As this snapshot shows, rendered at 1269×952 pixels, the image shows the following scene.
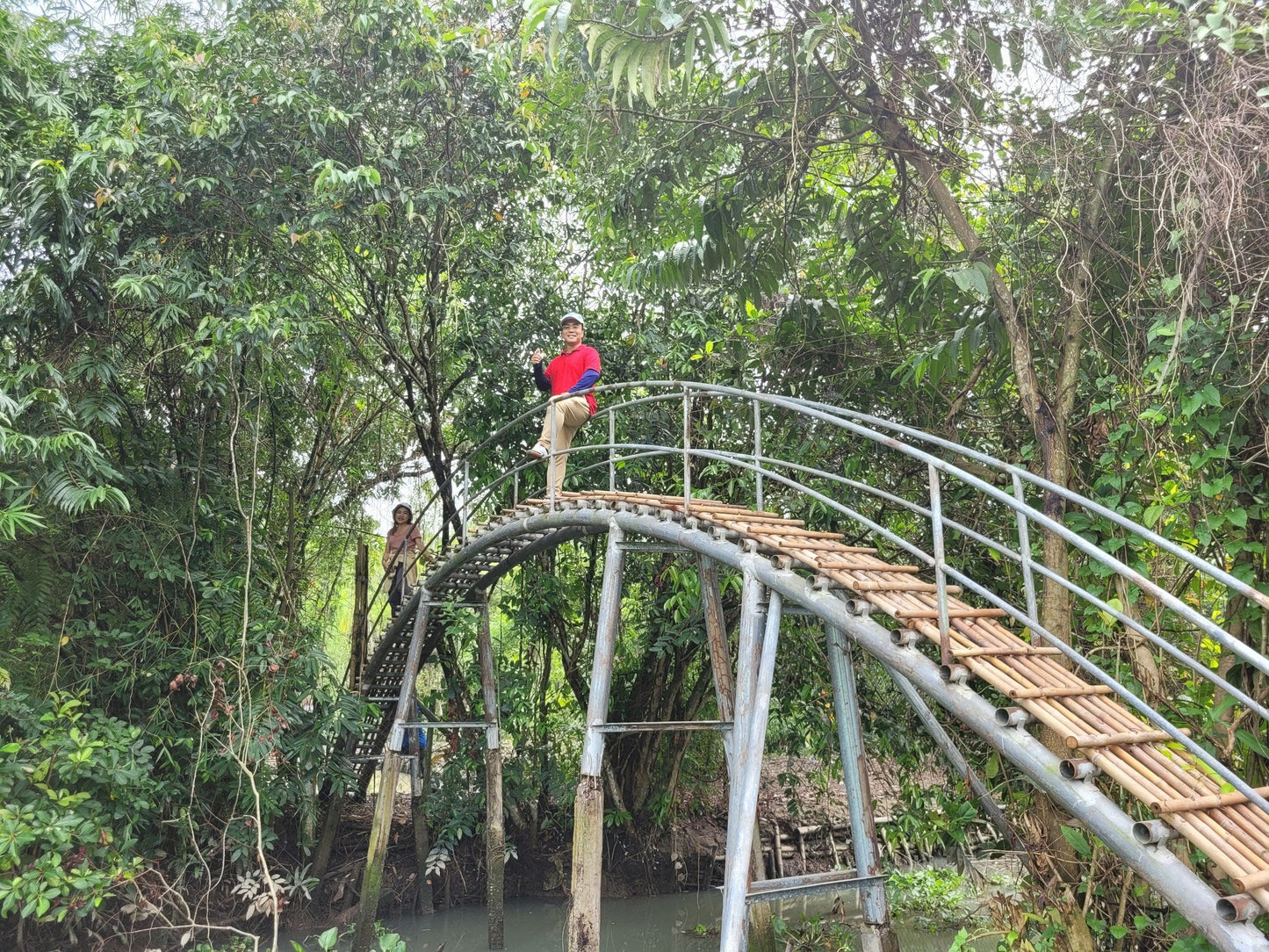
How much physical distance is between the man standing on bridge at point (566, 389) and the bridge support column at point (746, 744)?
2637mm

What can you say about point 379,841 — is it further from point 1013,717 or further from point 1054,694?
point 1054,694

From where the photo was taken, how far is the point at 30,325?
23.0 ft

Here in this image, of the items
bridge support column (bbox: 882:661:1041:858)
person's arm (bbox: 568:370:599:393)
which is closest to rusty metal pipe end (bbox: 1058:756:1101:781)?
bridge support column (bbox: 882:661:1041:858)

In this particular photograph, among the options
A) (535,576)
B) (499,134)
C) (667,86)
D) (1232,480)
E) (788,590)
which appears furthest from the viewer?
(535,576)

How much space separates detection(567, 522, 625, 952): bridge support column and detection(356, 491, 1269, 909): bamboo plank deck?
0.95 meters

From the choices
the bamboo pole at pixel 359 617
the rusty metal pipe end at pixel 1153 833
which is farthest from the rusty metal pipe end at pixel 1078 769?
the bamboo pole at pixel 359 617

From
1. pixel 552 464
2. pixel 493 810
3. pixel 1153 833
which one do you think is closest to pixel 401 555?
pixel 493 810

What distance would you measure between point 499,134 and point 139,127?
287cm

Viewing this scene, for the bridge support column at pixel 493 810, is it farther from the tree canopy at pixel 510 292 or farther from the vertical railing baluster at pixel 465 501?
the vertical railing baluster at pixel 465 501

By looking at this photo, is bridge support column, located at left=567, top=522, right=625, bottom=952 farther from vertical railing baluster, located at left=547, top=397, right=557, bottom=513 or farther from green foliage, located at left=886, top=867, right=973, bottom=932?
green foliage, located at left=886, top=867, right=973, bottom=932

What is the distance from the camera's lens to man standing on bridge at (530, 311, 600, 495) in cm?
732

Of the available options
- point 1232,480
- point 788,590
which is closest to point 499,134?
point 788,590

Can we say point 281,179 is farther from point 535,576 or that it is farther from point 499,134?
point 535,576

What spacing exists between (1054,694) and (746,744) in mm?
1688
